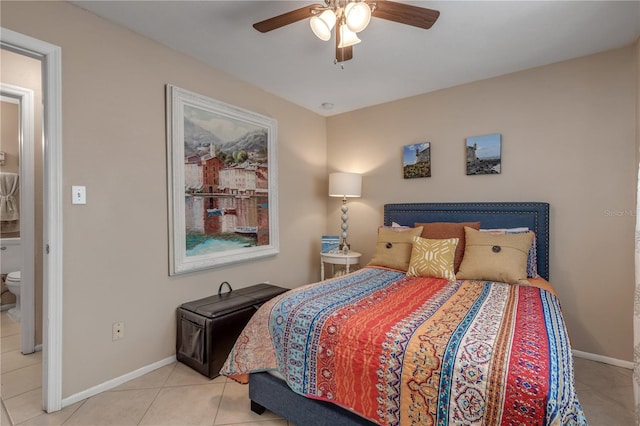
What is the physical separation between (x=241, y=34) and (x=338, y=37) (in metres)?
0.86

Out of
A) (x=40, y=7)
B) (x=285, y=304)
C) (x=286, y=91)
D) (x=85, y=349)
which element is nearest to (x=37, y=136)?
(x=40, y=7)

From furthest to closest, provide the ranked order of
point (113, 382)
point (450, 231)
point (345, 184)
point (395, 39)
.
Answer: point (345, 184) < point (450, 231) < point (395, 39) < point (113, 382)

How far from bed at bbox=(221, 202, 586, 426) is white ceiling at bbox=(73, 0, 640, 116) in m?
1.45

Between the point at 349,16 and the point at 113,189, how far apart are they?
1833 mm

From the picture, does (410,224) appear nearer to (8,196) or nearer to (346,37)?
(346,37)

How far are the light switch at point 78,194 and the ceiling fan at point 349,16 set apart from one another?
4.82ft

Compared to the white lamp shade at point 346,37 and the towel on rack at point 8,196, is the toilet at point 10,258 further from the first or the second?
the white lamp shade at point 346,37

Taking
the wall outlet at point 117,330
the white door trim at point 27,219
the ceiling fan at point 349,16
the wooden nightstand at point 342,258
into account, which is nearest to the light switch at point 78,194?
the wall outlet at point 117,330

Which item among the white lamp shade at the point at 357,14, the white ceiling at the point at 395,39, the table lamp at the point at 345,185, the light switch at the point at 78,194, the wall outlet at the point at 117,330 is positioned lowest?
the wall outlet at the point at 117,330

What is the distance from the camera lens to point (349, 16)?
148 centimetres

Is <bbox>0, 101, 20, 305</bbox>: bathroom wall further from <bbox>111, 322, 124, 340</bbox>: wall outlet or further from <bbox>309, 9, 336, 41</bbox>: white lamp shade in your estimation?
<bbox>309, 9, 336, 41</bbox>: white lamp shade

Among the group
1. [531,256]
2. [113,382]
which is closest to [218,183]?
[113,382]

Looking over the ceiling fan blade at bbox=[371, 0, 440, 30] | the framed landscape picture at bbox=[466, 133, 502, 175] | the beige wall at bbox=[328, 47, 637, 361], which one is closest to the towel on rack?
the ceiling fan blade at bbox=[371, 0, 440, 30]

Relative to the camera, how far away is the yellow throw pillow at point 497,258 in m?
2.21
